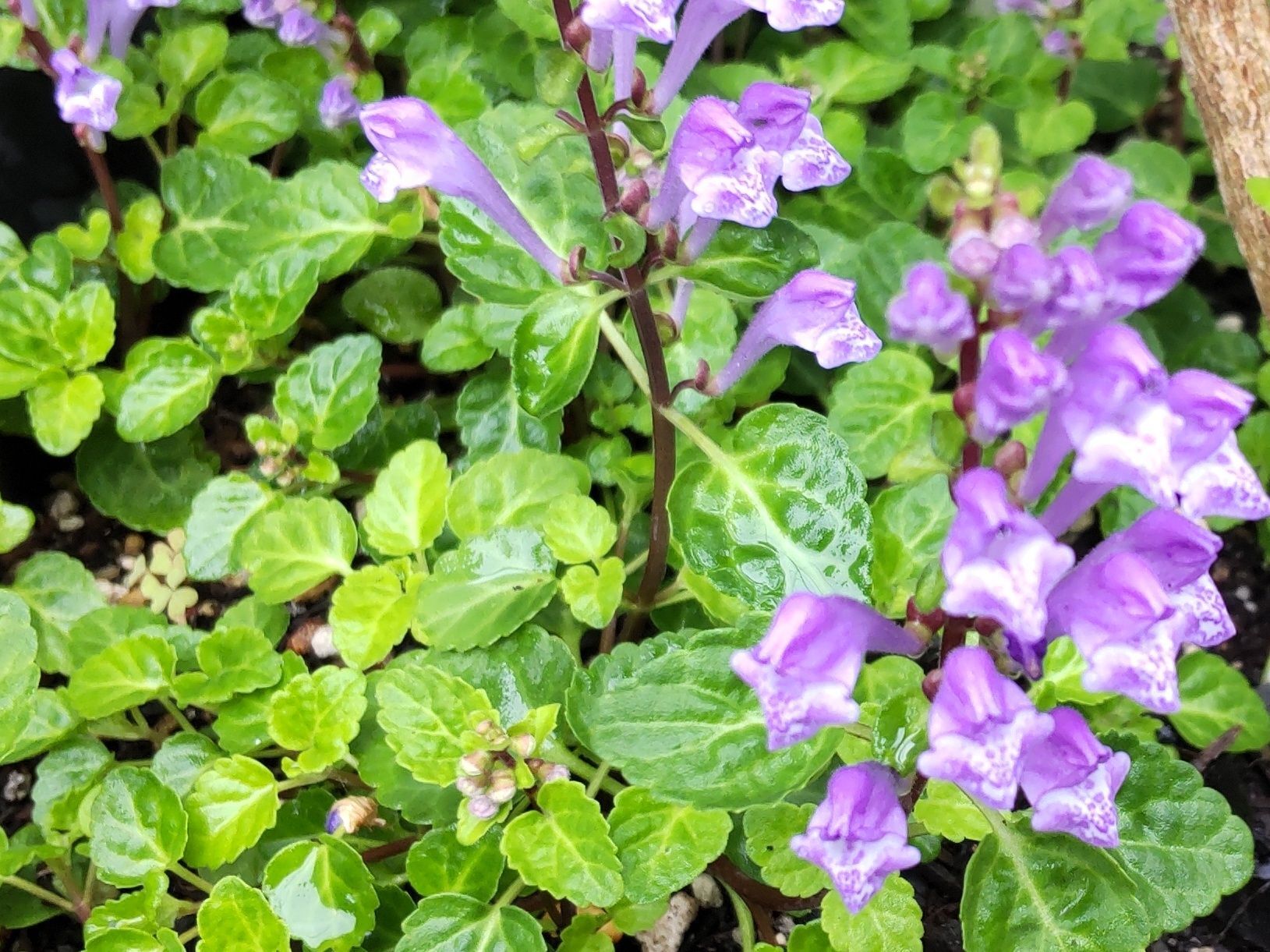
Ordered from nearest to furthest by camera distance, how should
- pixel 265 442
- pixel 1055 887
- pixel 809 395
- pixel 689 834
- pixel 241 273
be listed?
pixel 1055 887, pixel 689 834, pixel 265 442, pixel 241 273, pixel 809 395

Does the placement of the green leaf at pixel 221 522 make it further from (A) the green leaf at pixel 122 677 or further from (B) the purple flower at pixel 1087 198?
(B) the purple flower at pixel 1087 198

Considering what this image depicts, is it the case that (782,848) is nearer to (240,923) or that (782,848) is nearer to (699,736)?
(699,736)

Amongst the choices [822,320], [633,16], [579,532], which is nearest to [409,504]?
[579,532]

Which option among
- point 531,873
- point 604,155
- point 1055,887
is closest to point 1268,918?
point 1055,887

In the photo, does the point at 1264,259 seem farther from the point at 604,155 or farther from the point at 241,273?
the point at 241,273

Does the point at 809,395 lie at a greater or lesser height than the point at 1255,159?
lesser

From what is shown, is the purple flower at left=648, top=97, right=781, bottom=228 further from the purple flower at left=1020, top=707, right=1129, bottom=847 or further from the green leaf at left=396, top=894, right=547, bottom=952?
the green leaf at left=396, top=894, right=547, bottom=952

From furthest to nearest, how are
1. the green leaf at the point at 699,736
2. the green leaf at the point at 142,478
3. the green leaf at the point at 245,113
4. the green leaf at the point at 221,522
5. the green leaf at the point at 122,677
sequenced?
1. the green leaf at the point at 245,113
2. the green leaf at the point at 142,478
3. the green leaf at the point at 221,522
4. the green leaf at the point at 122,677
5. the green leaf at the point at 699,736

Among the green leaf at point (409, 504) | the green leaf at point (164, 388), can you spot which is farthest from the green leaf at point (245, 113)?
the green leaf at point (409, 504)

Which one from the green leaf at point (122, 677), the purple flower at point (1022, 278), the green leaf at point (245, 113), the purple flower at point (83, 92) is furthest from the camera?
the green leaf at point (245, 113)
